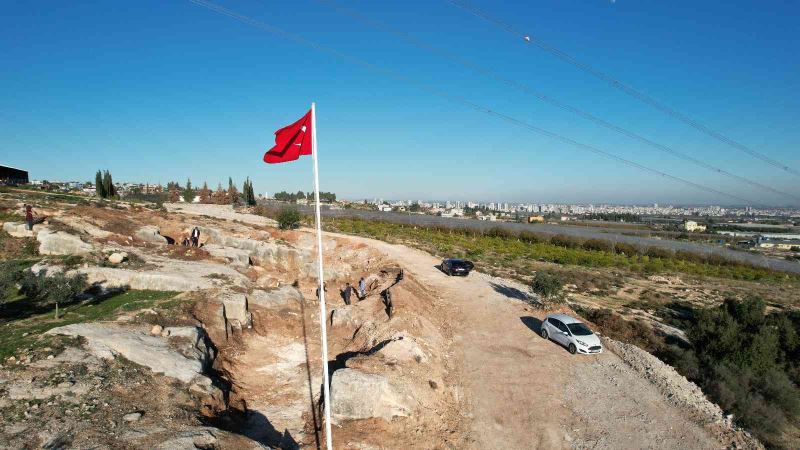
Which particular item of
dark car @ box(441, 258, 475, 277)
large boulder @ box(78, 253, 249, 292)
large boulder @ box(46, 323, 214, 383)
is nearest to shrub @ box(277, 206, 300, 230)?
dark car @ box(441, 258, 475, 277)

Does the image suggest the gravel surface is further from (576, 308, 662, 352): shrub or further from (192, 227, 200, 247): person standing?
(192, 227, 200, 247): person standing

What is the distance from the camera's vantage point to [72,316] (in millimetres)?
15664

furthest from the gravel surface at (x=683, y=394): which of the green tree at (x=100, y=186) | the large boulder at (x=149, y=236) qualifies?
the green tree at (x=100, y=186)

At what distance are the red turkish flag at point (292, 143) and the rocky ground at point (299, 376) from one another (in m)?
7.58

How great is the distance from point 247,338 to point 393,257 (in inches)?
856

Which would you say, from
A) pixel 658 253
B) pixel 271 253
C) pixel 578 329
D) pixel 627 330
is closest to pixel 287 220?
→ pixel 271 253

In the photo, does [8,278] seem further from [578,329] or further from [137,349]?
[578,329]

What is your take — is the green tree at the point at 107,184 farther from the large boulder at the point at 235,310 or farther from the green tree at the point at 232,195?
the large boulder at the point at 235,310

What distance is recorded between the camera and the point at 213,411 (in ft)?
40.8

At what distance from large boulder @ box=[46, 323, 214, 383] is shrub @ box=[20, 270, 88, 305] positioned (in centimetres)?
375

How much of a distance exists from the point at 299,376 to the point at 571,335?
14.1 meters

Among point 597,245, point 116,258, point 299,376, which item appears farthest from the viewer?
point 597,245

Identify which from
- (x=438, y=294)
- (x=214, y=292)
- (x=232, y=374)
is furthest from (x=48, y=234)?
(x=438, y=294)

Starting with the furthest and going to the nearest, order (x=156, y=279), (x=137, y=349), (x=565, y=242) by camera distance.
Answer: (x=565, y=242), (x=156, y=279), (x=137, y=349)
